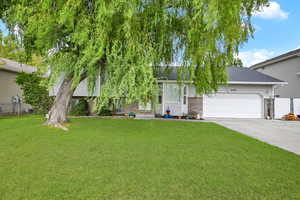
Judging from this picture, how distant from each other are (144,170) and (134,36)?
12.8 ft

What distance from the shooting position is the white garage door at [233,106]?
12.2 m

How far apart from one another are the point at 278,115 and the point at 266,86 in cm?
208

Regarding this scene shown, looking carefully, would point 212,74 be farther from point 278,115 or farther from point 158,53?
point 278,115

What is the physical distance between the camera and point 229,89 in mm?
12234

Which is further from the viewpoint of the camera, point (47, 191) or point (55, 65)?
point (55, 65)

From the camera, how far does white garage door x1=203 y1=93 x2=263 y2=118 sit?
12.2 metres

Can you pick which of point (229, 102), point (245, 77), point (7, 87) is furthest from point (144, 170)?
point (7, 87)

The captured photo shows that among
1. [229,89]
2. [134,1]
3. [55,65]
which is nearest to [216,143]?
[134,1]

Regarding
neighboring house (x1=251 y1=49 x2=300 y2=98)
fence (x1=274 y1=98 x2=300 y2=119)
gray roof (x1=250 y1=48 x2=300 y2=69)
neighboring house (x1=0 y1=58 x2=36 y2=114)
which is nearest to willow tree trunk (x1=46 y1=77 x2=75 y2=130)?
neighboring house (x1=0 y1=58 x2=36 y2=114)

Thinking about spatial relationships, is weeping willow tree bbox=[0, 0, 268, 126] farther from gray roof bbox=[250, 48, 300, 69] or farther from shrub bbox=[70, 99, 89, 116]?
gray roof bbox=[250, 48, 300, 69]

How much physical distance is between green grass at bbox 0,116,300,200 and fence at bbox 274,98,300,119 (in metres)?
8.45

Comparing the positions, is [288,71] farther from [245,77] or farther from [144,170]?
[144,170]

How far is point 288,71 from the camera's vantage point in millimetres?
15273

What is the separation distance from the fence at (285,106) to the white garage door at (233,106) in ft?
3.23
